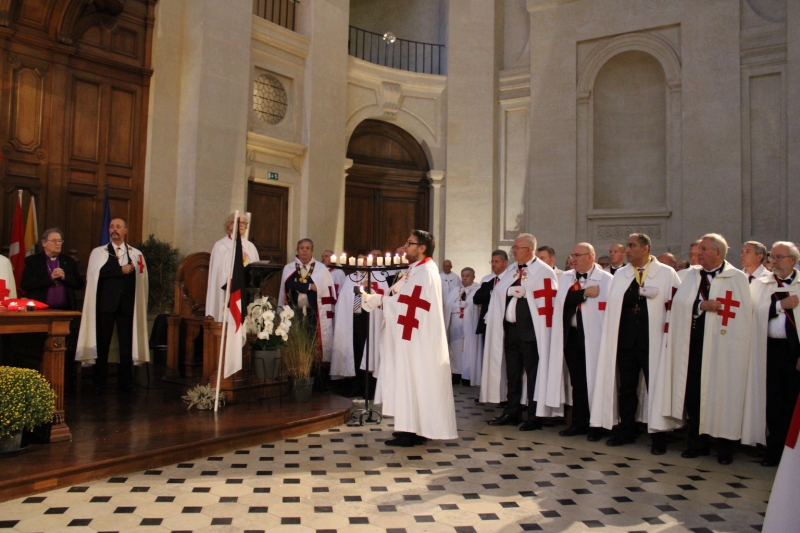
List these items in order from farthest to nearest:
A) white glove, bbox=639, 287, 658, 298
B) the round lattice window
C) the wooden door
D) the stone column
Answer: the stone column, the round lattice window, the wooden door, white glove, bbox=639, 287, 658, 298

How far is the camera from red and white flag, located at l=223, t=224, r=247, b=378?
6.46m

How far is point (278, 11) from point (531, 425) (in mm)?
9309

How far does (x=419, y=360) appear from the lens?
5777mm

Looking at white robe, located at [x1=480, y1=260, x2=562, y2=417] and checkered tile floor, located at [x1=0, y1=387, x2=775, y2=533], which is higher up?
white robe, located at [x1=480, y1=260, x2=562, y2=417]

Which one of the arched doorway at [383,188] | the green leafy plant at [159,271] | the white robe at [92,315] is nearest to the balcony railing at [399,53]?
the arched doorway at [383,188]

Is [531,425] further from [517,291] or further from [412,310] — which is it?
[412,310]

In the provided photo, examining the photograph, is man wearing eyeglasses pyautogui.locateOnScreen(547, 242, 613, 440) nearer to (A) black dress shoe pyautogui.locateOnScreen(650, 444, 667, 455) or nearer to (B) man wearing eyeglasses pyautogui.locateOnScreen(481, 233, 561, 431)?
(B) man wearing eyeglasses pyautogui.locateOnScreen(481, 233, 561, 431)

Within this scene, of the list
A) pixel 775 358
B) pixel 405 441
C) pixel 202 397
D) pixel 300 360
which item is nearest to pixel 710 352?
pixel 775 358

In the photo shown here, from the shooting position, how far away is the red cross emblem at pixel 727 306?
5.59m

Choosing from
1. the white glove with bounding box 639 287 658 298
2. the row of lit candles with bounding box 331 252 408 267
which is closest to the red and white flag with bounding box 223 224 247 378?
the row of lit candles with bounding box 331 252 408 267

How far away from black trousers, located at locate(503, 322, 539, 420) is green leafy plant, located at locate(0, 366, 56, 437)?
14.2 feet

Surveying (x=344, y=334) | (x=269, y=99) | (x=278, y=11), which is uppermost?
(x=278, y=11)

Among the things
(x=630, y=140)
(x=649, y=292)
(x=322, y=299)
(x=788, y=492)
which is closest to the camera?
(x=788, y=492)

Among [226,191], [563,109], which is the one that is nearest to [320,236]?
[226,191]
